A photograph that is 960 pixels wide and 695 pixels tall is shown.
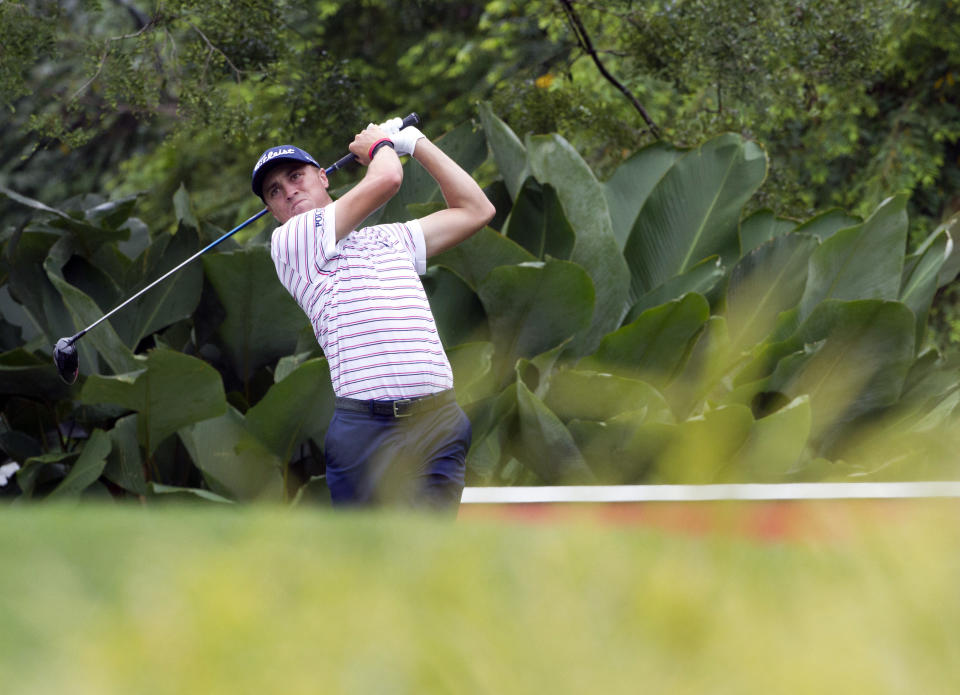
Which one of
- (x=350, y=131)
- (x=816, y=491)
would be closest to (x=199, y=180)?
(x=350, y=131)

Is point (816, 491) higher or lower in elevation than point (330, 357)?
higher

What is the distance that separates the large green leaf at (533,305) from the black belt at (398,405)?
1.11 m

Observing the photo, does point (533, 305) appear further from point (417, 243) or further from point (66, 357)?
point (66, 357)

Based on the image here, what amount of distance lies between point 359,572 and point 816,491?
1.87ft

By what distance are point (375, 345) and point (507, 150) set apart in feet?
6.74

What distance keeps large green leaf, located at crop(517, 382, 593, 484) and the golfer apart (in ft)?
2.06

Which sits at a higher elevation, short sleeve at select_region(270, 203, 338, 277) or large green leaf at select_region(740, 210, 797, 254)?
short sleeve at select_region(270, 203, 338, 277)

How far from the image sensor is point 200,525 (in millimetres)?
835

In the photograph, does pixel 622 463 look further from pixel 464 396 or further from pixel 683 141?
pixel 683 141

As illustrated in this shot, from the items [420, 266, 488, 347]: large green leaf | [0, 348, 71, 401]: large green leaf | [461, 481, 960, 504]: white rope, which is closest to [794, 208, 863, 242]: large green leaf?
[420, 266, 488, 347]: large green leaf

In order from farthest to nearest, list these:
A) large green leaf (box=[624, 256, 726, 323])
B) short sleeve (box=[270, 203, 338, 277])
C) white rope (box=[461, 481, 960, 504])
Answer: large green leaf (box=[624, 256, 726, 323]), short sleeve (box=[270, 203, 338, 277]), white rope (box=[461, 481, 960, 504])

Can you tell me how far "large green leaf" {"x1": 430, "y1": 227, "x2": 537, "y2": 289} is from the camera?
415 centimetres

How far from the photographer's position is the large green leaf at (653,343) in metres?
3.90

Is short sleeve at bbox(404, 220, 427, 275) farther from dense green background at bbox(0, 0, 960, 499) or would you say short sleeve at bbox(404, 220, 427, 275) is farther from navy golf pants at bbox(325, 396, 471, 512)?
dense green background at bbox(0, 0, 960, 499)
